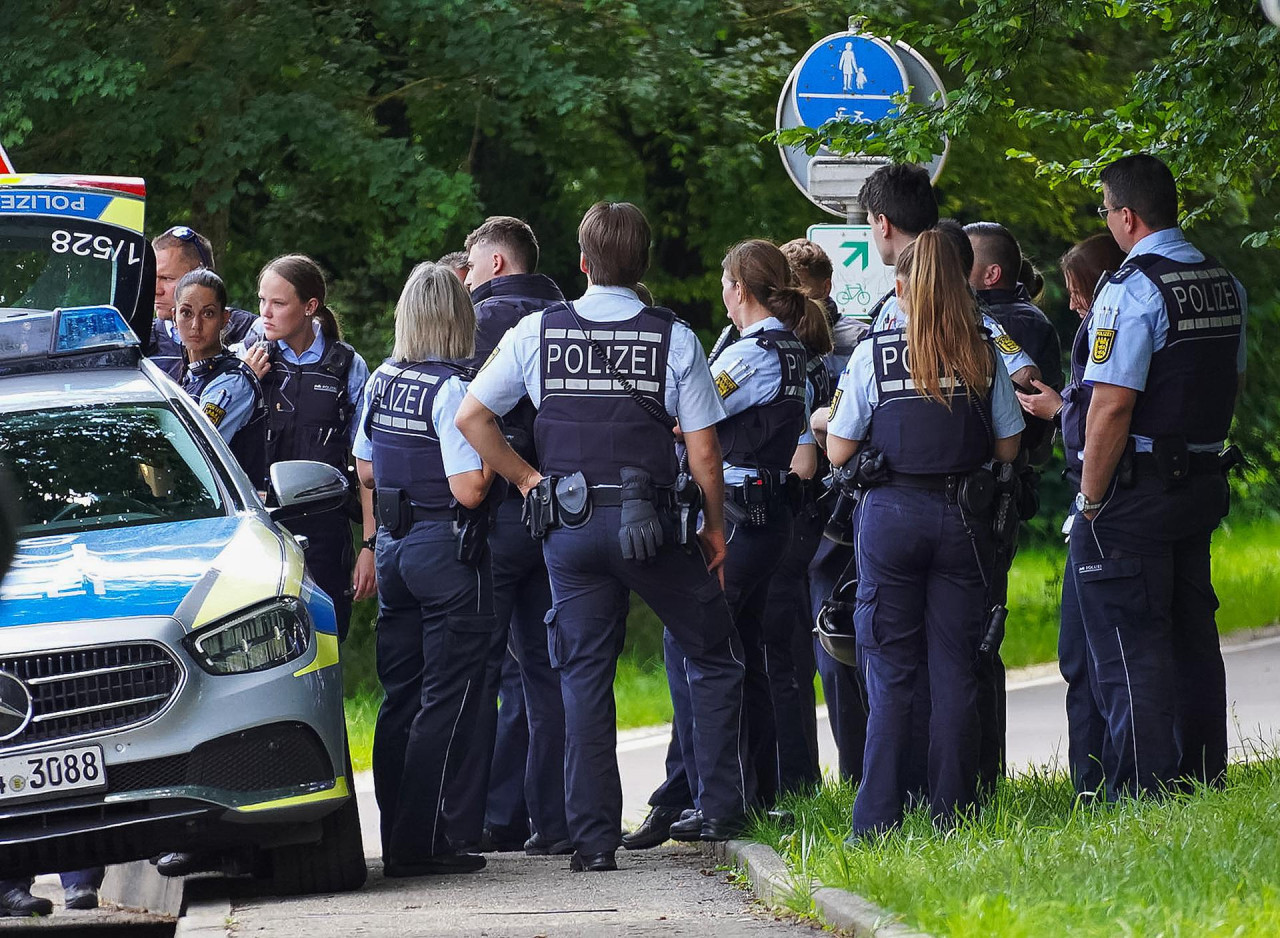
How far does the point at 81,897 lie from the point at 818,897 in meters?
3.28

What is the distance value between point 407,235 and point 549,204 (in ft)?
10.3

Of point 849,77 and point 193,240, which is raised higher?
point 849,77

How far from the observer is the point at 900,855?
227 inches

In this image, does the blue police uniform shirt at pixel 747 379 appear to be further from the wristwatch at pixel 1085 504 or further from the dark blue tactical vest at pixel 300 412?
the dark blue tactical vest at pixel 300 412

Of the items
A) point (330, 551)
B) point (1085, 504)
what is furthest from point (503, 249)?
point (1085, 504)

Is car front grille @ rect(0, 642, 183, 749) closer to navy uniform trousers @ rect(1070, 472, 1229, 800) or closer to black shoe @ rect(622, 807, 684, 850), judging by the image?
black shoe @ rect(622, 807, 684, 850)

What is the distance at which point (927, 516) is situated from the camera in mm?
6262

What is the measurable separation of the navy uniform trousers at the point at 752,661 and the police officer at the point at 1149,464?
119 centimetres

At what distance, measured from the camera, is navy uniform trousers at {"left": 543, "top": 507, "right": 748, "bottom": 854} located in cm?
674

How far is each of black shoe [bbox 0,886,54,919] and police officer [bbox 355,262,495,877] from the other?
1.35 meters

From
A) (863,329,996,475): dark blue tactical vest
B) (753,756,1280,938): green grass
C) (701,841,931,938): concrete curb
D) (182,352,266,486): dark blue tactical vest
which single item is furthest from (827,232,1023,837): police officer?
(182,352,266,486): dark blue tactical vest

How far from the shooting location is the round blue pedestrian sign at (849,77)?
30.9 feet

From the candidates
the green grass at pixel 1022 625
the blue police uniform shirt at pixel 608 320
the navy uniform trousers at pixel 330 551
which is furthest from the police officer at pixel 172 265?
the green grass at pixel 1022 625

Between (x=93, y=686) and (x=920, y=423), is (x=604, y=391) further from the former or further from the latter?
(x=93, y=686)
